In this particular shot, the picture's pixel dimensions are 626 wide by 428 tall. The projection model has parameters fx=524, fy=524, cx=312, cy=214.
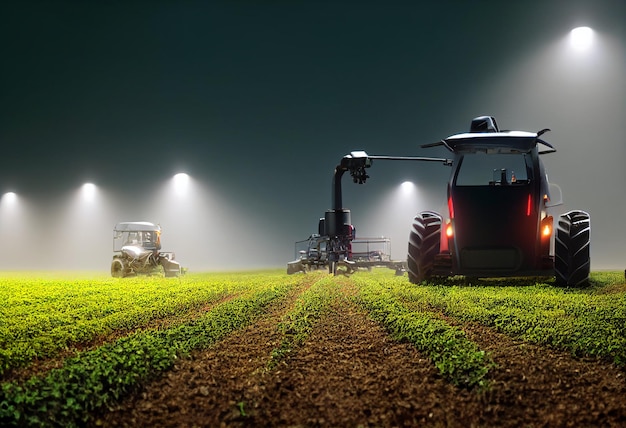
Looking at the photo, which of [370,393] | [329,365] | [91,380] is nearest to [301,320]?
[329,365]

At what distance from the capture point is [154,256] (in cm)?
2323

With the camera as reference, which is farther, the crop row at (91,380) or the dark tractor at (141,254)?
the dark tractor at (141,254)

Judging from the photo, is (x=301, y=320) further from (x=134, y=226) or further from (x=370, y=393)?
(x=134, y=226)

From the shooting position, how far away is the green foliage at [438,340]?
18.4 feet

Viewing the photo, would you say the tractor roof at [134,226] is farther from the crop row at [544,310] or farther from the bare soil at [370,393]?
the bare soil at [370,393]

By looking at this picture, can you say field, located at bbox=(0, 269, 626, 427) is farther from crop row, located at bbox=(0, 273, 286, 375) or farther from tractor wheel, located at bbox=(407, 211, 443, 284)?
tractor wheel, located at bbox=(407, 211, 443, 284)

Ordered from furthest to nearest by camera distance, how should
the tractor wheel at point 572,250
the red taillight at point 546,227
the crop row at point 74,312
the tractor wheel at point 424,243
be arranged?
1. the tractor wheel at point 424,243
2. the red taillight at point 546,227
3. the tractor wheel at point 572,250
4. the crop row at point 74,312

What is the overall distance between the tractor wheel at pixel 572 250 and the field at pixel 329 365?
5.30ft

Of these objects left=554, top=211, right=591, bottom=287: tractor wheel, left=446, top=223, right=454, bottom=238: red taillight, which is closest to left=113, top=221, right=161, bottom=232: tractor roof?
left=446, top=223, right=454, bottom=238: red taillight

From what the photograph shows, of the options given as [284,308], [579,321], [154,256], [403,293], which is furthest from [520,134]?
[154,256]

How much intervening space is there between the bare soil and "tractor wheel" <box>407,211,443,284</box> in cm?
658

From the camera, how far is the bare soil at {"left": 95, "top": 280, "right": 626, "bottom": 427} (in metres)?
4.62

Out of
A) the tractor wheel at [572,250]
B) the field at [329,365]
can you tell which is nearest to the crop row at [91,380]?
the field at [329,365]

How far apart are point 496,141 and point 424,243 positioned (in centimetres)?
311
